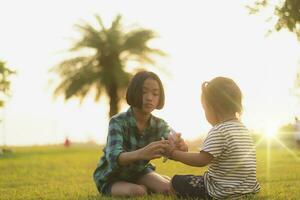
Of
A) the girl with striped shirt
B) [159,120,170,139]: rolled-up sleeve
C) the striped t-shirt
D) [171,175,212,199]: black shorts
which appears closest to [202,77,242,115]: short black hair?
the girl with striped shirt

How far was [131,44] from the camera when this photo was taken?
32656 millimetres

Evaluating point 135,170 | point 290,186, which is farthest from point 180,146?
point 290,186

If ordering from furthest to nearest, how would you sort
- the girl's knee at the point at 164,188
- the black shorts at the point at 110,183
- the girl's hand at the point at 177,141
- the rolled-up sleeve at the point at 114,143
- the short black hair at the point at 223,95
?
the black shorts at the point at 110,183 < the girl's knee at the point at 164,188 < the rolled-up sleeve at the point at 114,143 < the girl's hand at the point at 177,141 < the short black hair at the point at 223,95

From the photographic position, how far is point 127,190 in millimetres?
6500

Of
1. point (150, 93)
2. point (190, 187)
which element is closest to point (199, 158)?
point (190, 187)

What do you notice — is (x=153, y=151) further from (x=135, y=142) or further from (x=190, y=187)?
(x=135, y=142)

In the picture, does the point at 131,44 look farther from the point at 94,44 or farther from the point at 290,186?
the point at 290,186

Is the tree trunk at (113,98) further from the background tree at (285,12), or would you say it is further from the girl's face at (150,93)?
the girl's face at (150,93)

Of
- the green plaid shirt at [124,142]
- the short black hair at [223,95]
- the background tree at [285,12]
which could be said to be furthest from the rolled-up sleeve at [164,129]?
the background tree at [285,12]

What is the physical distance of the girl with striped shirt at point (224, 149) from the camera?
5.49 metres

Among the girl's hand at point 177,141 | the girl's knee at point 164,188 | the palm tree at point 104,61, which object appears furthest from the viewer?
the palm tree at point 104,61

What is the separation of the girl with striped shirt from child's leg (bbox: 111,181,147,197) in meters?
0.88

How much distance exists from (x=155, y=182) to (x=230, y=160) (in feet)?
4.60

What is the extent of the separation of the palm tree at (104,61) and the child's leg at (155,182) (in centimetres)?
2502
